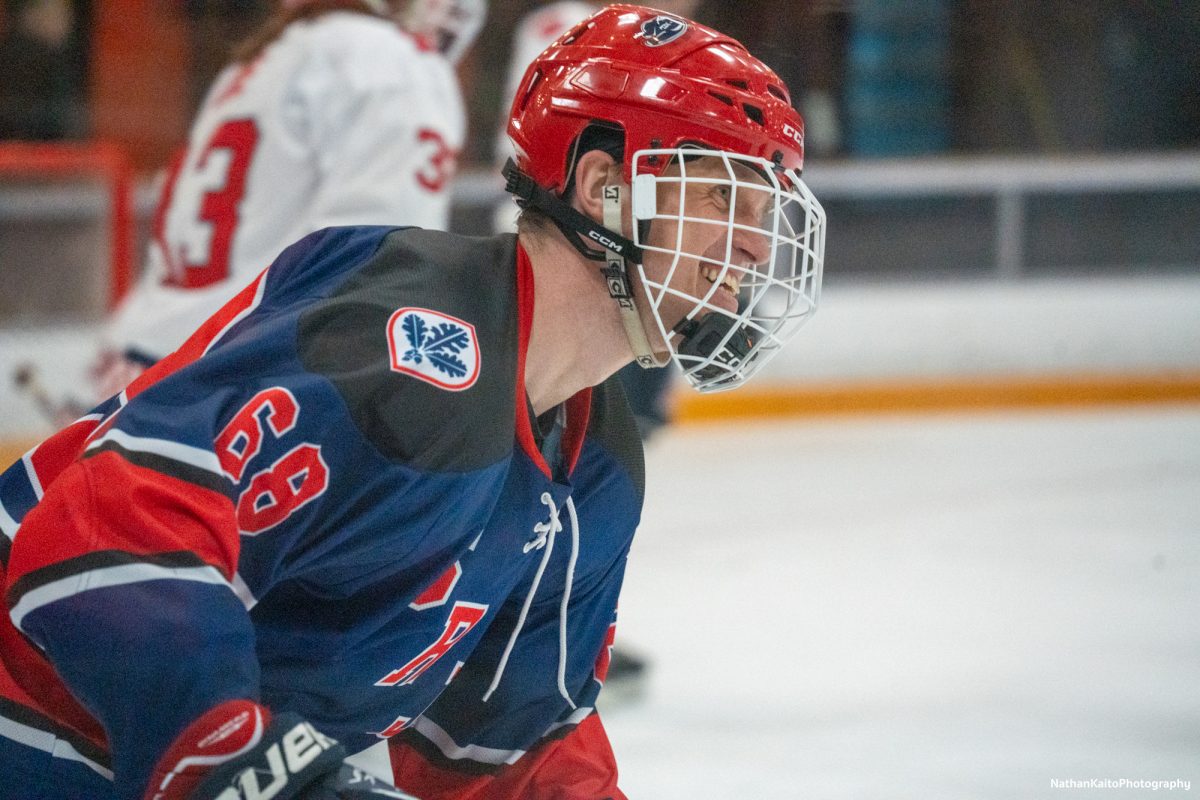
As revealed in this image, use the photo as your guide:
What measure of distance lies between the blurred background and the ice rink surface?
1 centimetres

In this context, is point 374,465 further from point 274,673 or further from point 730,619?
point 730,619

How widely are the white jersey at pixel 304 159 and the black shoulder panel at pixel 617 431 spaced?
0.87 meters

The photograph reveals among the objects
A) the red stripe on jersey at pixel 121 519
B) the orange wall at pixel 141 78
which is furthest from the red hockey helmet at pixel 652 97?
the orange wall at pixel 141 78

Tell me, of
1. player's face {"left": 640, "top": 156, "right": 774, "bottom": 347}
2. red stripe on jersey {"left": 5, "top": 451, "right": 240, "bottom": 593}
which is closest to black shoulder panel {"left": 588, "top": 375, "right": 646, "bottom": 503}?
player's face {"left": 640, "top": 156, "right": 774, "bottom": 347}

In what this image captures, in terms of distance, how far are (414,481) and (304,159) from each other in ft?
4.14

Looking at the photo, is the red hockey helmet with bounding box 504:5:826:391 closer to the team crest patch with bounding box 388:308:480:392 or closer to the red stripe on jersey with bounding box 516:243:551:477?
the red stripe on jersey with bounding box 516:243:551:477

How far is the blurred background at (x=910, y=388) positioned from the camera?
2373 mm

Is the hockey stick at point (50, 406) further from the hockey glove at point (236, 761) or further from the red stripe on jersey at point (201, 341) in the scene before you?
the hockey glove at point (236, 761)

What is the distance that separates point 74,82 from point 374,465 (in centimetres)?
475

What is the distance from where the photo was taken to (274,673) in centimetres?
111

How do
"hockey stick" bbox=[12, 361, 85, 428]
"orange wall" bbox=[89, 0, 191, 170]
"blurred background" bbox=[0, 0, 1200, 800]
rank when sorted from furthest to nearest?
"orange wall" bbox=[89, 0, 191, 170]
"hockey stick" bbox=[12, 361, 85, 428]
"blurred background" bbox=[0, 0, 1200, 800]

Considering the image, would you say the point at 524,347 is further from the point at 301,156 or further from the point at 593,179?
the point at 301,156

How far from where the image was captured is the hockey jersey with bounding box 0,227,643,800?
0.87 m
